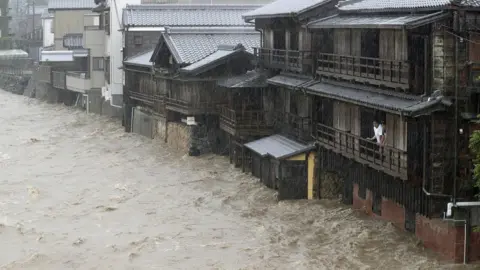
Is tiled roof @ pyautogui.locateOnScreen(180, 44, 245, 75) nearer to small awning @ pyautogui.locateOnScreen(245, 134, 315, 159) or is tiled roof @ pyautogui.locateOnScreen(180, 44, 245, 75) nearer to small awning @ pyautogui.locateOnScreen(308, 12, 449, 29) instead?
small awning @ pyautogui.locateOnScreen(245, 134, 315, 159)

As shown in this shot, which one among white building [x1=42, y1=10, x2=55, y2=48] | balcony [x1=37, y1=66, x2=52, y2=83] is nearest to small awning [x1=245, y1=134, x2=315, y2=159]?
balcony [x1=37, y1=66, x2=52, y2=83]

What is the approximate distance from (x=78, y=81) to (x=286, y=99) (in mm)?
31183

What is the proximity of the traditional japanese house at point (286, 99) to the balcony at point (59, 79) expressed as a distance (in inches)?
1262

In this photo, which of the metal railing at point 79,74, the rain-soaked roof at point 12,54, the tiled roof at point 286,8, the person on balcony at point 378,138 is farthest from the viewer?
the rain-soaked roof at point 12,54

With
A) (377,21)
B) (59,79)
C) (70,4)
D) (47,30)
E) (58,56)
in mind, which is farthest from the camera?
(47,30)

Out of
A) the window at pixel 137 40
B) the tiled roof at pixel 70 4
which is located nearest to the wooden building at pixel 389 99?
the window at pixel 137 40

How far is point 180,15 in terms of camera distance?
52125 mm

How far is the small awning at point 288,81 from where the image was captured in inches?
1239

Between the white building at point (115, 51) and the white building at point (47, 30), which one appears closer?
the white building at point (115, 51)

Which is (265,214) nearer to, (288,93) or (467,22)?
(288,93)

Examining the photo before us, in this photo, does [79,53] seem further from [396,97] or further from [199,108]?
[396,97]

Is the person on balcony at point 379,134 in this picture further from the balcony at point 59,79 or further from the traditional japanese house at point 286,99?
the balcony at point 59,79

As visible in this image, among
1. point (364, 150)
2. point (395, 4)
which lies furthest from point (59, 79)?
point (395, 4)

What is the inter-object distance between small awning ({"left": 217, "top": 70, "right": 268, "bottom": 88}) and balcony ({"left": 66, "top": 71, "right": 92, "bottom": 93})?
24835mm
